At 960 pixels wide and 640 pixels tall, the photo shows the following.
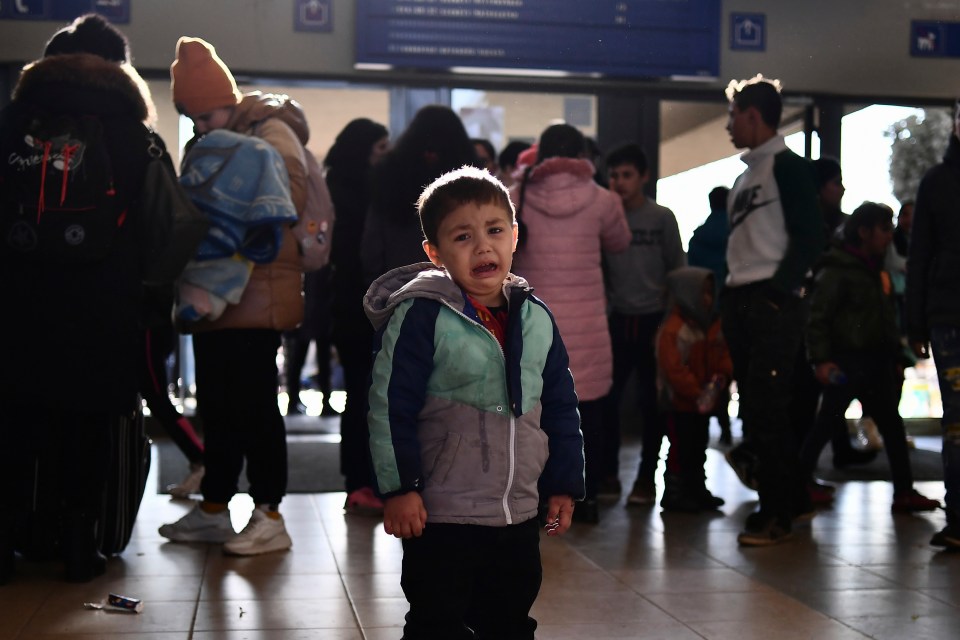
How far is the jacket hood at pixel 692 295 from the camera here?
5840 mm

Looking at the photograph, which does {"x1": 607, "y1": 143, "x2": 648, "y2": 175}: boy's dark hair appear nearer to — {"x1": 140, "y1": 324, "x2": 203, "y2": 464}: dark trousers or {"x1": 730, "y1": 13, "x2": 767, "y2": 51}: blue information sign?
{"x1": 140, "y1": 324, "x2": 203, "y2": 464}: dark trousers

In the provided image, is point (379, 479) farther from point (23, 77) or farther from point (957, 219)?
point (957, 219)

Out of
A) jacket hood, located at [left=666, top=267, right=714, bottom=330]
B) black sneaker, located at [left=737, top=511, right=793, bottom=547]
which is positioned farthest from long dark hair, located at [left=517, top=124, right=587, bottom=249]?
black sneaker, located at [left=737, top=511, right=793, bottom=547]

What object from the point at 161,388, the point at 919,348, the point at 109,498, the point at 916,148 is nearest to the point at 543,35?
the point at 161,388

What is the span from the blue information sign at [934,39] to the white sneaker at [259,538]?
6740mm

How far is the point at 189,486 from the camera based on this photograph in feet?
19.9

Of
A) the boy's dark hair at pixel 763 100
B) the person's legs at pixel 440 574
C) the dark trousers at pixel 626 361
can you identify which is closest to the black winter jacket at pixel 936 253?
the boy's dark hair at pixel 763 100

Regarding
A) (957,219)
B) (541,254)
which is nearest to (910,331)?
(957,219)

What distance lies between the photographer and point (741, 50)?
29.9 ft

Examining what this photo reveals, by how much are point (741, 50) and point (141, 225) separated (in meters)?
6.03

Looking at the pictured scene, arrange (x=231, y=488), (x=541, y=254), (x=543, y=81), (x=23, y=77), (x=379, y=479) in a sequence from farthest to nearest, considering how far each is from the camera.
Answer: (x=543, y=81), (x=541, y=254), (x=231, y=488), (x=23, y=77), (x=379, y=479)

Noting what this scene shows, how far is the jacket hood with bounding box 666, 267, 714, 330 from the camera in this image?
5840mm

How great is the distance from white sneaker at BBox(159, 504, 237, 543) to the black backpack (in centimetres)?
129

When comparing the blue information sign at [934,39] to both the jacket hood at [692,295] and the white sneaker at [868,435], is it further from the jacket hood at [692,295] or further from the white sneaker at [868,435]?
the jacket hood at [692,295]
